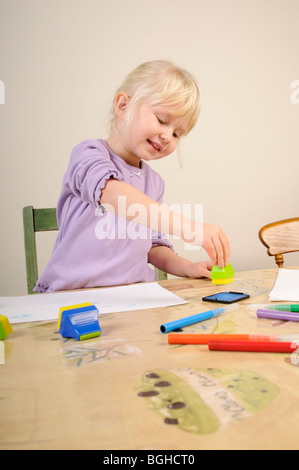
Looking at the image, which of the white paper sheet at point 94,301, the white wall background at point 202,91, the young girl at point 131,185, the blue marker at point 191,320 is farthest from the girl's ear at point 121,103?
the white wall background at point 202,91

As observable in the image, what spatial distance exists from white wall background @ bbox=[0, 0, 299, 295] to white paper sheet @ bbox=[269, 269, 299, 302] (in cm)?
133

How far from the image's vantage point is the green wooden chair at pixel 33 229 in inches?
35.7

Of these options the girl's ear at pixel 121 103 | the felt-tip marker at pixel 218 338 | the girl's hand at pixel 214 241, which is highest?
the girl's ear at pixel 121 103

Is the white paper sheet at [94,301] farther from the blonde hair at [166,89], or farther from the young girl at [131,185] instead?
the blonde hair at [166,89]

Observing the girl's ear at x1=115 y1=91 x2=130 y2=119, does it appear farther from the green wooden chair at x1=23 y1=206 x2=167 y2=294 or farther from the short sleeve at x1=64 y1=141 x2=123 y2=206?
the green wooden chair at x1=23 y1=206 x2=167 y2=294

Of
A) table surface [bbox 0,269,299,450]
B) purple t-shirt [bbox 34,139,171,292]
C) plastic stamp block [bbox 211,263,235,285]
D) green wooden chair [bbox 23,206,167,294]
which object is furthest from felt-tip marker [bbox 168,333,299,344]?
green wooden chair [bbox 23,206,167,294]

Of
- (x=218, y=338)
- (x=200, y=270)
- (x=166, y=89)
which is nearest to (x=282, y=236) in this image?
(x=200, y=270)

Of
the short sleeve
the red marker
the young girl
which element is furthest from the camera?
the young girl

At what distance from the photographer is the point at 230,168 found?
2.13m

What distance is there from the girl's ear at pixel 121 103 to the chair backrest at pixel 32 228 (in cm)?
28

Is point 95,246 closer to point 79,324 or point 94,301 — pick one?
point 94,301

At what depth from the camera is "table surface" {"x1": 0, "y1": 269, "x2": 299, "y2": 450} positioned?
0.22 meters

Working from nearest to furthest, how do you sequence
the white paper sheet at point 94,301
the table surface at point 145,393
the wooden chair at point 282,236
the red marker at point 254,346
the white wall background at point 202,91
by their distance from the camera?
the table surface at point 145,393
the red marker at point 254,346
the white paper sheet at point 94,301
the wooden chair at point 282,236
the white wall background at point 202,91
